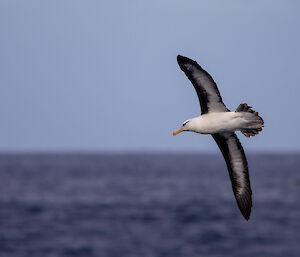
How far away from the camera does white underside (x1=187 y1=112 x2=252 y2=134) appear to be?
8938 millimetres

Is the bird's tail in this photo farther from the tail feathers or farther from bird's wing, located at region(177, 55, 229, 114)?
bird's wing, located at region(177, 55, 229, 114)

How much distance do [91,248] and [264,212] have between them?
72.8 feet

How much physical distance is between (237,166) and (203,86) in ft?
6.93

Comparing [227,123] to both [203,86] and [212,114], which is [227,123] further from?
Result: [203,86]

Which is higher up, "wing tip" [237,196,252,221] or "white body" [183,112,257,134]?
"white body" [183,112,257,134]

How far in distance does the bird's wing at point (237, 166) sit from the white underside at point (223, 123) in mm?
1056

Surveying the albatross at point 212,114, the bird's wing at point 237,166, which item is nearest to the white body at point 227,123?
the albatross at point 212,114

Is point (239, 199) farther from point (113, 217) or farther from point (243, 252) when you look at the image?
point (113, 217)

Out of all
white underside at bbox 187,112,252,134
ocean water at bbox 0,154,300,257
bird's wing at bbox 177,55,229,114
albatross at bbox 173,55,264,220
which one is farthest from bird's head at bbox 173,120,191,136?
ocean water at bbox 0,154,300,257

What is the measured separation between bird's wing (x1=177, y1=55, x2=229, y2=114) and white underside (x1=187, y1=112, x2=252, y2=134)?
0.95 feet

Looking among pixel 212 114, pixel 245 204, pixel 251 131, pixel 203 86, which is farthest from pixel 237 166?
pixel 203 86

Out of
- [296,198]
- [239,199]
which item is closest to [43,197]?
[296,198]

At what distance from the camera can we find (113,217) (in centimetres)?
5194

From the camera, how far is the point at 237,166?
10.5m
